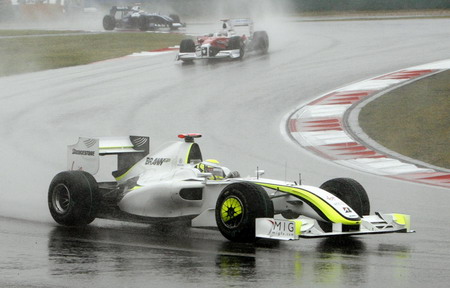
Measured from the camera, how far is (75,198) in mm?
12070

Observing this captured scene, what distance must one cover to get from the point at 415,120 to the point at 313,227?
11.7 m

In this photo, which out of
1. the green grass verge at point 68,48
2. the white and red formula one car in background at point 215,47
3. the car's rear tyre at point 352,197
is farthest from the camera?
the green grass verge at point 68,48

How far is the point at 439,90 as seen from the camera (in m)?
24.8

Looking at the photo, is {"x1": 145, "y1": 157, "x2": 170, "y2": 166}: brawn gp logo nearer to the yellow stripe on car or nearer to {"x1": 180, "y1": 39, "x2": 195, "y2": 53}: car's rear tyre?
the yellow stripe on car

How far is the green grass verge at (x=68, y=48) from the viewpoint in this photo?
3434 centimetres

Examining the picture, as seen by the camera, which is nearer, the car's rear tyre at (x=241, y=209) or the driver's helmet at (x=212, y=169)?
the car's rear tyre at (x=241, y=209)

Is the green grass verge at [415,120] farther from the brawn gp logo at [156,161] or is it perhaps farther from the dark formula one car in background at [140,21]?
the dark formula one car in background at [140,21]

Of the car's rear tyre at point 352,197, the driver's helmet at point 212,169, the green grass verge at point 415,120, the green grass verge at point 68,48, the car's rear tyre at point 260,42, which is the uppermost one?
the driver's helmet at point 212,169

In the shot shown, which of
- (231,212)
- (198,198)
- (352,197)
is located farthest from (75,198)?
(352,197)

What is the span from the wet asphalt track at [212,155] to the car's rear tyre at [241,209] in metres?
A: 0.17

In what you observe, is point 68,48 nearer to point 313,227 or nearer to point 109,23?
point 109,23

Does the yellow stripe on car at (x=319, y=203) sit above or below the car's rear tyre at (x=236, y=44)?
above

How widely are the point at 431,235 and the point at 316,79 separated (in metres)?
17.2

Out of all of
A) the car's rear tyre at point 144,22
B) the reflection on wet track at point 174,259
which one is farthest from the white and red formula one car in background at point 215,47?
the reflection on wet track at point 174,259
